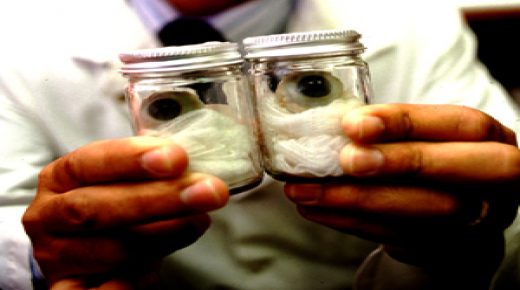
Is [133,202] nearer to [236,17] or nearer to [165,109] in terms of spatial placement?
[165,109]

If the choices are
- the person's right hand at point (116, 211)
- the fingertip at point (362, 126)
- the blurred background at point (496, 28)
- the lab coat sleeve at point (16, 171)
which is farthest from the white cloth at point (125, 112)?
the blurred background at point (496, 28)

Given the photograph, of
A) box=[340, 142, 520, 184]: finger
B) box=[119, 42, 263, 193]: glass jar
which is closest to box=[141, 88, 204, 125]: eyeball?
box=[119, 42, 263, 193]: glass jar

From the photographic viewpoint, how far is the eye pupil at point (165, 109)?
13.9 inches

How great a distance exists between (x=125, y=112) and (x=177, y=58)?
292 millimetres

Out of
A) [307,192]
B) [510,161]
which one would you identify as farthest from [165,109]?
[510,161]

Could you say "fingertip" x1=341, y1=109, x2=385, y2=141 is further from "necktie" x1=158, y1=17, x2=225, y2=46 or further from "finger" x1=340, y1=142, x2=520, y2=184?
"necktie" x1=158, y1=17, x2=225, y2=46

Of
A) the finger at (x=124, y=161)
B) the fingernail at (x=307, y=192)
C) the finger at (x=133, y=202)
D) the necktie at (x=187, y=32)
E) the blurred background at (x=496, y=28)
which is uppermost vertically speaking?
the necktie at (x=187, y=32)

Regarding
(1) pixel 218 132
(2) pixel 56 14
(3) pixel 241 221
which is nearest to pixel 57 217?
(1) pixel 218 132

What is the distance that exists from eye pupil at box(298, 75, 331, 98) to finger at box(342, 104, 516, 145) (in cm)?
3

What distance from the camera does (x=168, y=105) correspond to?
354 mm

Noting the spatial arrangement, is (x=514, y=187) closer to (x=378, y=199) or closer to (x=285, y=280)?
(x=378, y=199)

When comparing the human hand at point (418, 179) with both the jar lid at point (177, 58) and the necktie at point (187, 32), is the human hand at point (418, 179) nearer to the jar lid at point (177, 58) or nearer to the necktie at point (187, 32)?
the jar lid at point (177, 58)

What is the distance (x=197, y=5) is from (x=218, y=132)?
0.29 metres

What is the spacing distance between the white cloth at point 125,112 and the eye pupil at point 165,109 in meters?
0.26
